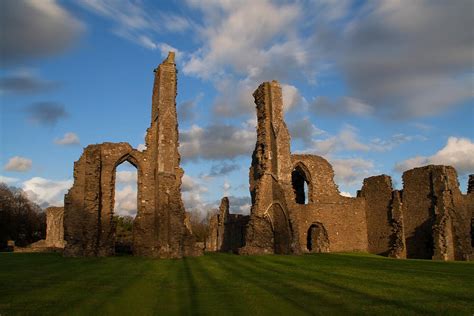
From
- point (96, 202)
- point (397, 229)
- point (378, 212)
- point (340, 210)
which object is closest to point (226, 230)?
point (340, 210)

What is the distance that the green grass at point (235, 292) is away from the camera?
6.66 metres

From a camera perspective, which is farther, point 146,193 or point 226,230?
point 226,230

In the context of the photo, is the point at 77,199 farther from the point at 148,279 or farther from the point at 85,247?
the point at 148,279

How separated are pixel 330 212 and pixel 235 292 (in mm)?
17575

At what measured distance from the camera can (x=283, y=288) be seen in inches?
348

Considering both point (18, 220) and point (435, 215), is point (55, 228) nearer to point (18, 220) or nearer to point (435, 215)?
point (18, 220)

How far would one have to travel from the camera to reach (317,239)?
25.3 m

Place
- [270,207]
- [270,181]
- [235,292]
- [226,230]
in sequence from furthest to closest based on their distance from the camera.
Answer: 1. [226,230]
2. [270,181]
3. [270,207]
4. [235,292]

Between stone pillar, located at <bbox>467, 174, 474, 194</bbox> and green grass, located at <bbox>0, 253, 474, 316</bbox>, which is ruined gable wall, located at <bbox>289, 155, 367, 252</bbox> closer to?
stone pillar, located at <bbox>467, 174, 474, 194</bbox>

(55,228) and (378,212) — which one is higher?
(378,212)

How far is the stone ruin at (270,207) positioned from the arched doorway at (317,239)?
56 millimetres

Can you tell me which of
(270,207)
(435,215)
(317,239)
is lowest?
(317,239)

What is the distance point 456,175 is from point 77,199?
19.0 metres

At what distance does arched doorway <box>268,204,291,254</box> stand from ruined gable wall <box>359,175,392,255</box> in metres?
6.72
